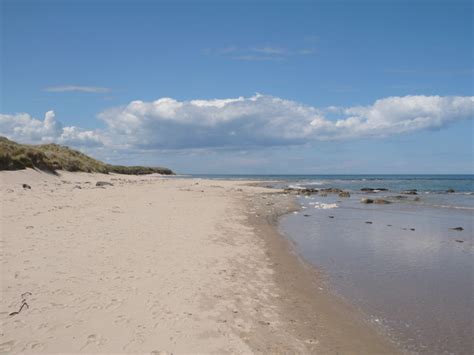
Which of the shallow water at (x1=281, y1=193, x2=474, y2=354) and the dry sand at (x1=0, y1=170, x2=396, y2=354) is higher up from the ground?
the dry sand at (x1=0, y1=170, x2=396, y2=354)

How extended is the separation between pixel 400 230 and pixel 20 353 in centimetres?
1780

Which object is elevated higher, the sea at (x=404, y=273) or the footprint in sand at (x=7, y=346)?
the footprint in sand at (x=7, y=346)

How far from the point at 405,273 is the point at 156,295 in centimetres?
762

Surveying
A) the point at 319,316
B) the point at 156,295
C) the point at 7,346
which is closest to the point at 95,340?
the point at 7,346

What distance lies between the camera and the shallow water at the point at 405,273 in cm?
707

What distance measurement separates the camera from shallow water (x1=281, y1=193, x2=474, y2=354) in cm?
707

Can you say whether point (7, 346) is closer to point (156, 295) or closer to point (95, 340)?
point (95, 340)

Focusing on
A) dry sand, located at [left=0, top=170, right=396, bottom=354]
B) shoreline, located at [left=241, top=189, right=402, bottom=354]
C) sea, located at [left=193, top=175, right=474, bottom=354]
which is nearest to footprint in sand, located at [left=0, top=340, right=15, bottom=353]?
dry sand, located at [left=0, top=170, right=396, bottom=354]

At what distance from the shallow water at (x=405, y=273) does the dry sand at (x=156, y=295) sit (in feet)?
2.32

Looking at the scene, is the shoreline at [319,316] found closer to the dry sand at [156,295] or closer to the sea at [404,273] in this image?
the dry sand at [156,295]

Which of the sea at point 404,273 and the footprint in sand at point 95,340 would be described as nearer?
the footprint in sand at point 95,340

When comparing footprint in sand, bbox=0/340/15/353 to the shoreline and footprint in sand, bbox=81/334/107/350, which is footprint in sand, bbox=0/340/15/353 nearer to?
footprint in sand, bbox=81/334/107/350

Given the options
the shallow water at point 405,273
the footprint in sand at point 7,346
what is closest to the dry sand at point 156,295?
the footprint in sand at point 7,346

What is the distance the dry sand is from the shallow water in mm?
708
